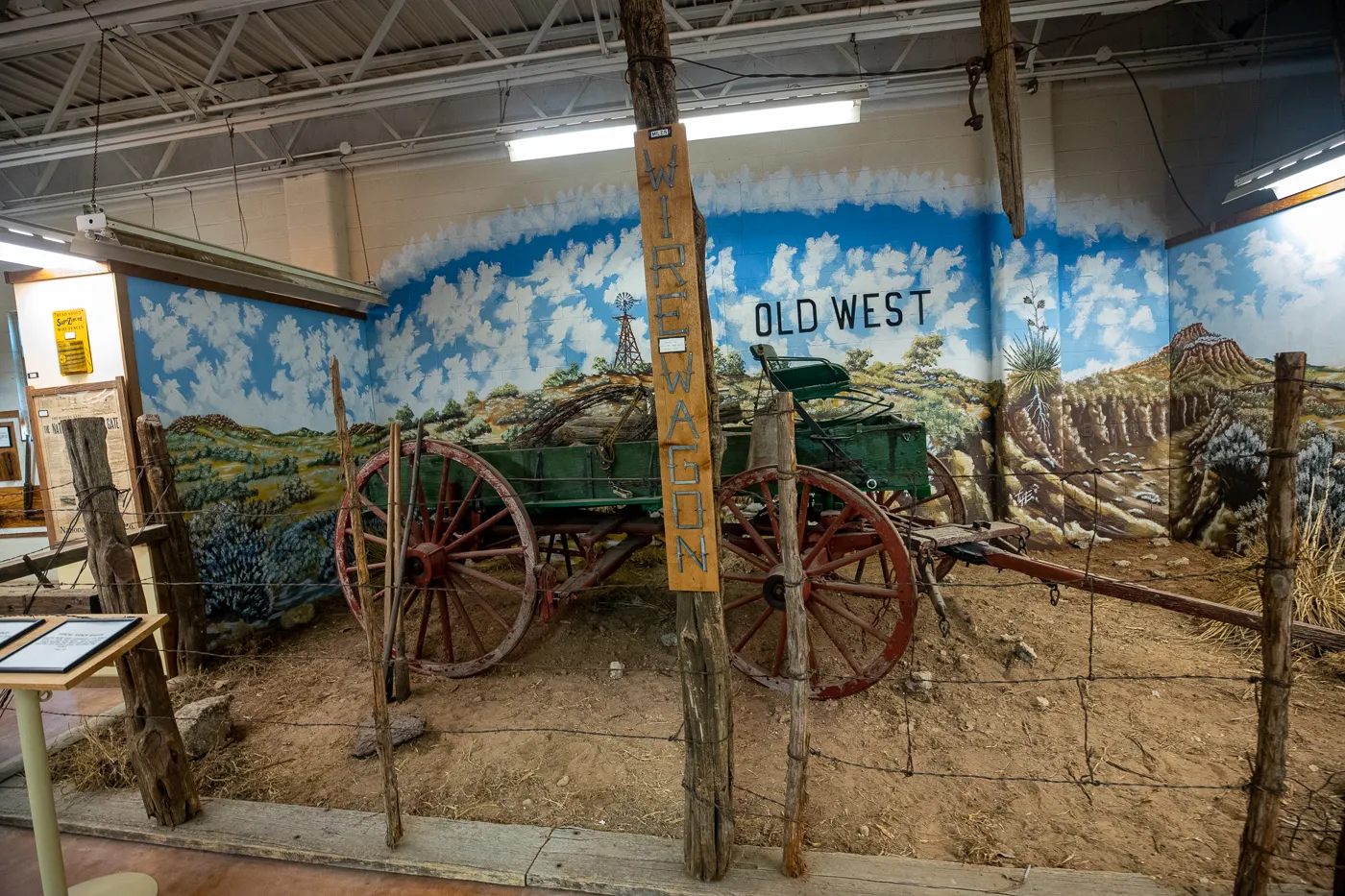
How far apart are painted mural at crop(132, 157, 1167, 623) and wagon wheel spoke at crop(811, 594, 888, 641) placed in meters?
2.44

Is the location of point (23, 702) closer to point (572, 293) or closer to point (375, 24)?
point (572, 293)

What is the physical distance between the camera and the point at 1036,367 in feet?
17.4

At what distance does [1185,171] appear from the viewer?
17.2ft

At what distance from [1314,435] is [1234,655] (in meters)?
2.37

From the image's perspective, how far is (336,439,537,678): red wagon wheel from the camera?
11.4 ft

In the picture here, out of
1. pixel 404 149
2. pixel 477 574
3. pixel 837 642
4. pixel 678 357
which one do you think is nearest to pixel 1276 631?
pixel 837 642

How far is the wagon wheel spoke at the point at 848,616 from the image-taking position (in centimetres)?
295

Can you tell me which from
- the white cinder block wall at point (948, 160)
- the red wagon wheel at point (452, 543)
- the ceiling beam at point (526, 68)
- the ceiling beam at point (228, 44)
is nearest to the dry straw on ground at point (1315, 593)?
the white cinder block wall at point (948, 160)

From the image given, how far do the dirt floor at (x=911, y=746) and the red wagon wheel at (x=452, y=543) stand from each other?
31cm

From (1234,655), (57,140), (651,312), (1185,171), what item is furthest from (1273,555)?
(57,140)

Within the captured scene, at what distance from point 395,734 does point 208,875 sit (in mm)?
903

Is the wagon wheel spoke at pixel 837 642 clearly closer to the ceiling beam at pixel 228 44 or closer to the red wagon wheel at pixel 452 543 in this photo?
the red wagon wheel at pixel 452 543

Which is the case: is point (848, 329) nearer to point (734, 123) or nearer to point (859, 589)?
point (734, 123)
